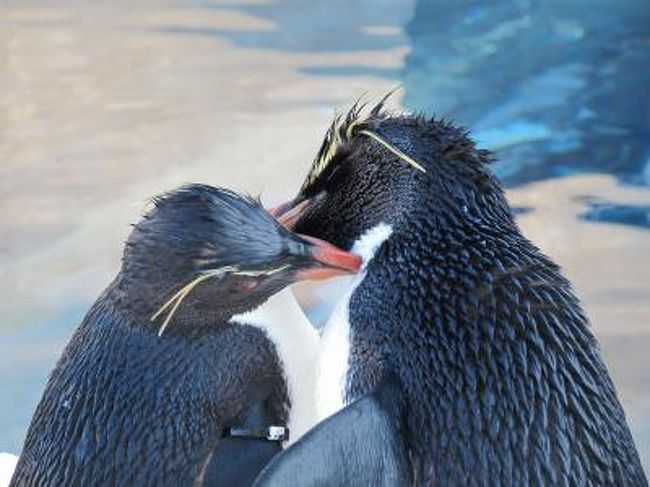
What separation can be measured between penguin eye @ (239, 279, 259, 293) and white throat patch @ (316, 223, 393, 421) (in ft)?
0.49

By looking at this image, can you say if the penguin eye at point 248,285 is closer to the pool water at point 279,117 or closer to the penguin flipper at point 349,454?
the penguin flipper at point 349,454

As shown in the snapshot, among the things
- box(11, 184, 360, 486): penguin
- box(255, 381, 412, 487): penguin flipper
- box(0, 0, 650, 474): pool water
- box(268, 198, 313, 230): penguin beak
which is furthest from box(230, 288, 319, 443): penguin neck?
box(0, 0, 650, 474): pool water

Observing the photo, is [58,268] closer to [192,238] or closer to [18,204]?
[18,204]

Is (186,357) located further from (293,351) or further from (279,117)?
(279,117)

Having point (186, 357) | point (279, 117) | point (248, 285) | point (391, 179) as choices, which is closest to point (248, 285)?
point (248, 285)

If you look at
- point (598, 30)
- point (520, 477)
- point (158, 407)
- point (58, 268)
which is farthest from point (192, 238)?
point (598, 30)

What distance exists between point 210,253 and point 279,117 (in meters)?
3.27

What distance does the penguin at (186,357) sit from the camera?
7.29 ft

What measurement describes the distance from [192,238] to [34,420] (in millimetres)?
475

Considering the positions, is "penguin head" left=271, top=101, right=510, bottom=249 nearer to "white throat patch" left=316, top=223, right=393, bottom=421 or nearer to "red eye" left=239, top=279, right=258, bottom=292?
"white throat patch" left=316, top=223, right=393, bottom=421

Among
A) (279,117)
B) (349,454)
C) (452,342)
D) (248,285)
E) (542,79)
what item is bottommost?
(349,454)

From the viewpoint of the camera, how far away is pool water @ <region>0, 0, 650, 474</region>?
4277 mm

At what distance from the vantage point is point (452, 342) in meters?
2.18

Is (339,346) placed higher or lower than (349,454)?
higher
